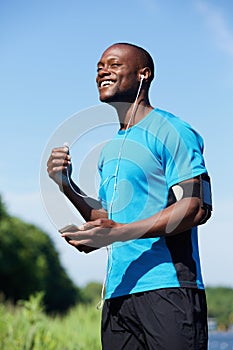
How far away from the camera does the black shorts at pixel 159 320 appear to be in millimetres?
2709

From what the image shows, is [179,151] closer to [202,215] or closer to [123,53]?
[202,215]

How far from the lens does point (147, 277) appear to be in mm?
2834

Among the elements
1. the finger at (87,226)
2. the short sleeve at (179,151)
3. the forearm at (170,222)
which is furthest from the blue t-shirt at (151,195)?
the finger at (87,226)

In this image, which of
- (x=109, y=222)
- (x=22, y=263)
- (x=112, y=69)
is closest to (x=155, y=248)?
(x=109, y=222)

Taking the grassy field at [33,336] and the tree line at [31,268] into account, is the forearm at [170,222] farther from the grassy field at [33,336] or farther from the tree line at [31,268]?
the tree line at [31,268]

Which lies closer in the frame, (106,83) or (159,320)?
(159,320)

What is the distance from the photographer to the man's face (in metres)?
3.02

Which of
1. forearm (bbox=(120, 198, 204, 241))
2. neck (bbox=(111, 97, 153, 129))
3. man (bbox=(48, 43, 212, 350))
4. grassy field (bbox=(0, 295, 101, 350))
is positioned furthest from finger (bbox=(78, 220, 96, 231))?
grassy field (bbox=(0, 295, 101, 350))

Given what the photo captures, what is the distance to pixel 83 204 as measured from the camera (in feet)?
9.91

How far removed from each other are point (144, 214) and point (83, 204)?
278 mm

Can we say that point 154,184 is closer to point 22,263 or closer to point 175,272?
point 175,272

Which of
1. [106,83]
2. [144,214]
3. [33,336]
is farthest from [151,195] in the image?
[33,336]

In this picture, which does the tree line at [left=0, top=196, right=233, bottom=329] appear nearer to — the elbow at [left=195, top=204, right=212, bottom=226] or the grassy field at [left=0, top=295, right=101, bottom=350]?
the grassy field at [left=0, top=295, right=101, bottom=350]

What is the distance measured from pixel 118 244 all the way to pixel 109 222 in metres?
0.35
